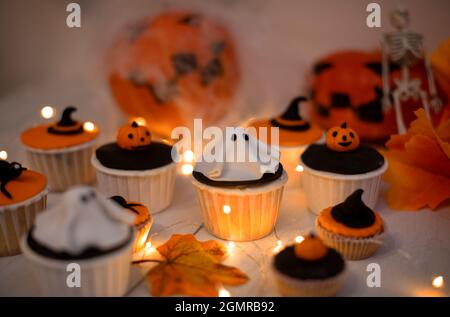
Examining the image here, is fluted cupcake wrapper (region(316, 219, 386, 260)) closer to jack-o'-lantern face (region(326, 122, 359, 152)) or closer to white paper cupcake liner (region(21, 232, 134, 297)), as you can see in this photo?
jack-o'-lantern face (region(326, 122, 359, 152))

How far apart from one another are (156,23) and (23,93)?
0.99 meters

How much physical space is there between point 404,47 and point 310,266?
52.3 inches

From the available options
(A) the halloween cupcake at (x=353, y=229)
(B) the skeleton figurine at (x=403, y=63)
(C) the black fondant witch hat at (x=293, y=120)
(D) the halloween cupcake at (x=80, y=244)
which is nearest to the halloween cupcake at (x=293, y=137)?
(C) the black fondant witch hat at (x=293, y=120)

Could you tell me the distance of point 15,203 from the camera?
1807 mm

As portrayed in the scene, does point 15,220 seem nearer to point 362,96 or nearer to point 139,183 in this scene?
point 139,183

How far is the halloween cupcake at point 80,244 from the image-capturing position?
4.84 feet

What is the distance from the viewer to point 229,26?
2.89 m

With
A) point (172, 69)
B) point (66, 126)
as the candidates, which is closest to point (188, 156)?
point (172, 69)

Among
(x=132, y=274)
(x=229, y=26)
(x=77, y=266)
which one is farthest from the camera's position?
(x=229, y=26)

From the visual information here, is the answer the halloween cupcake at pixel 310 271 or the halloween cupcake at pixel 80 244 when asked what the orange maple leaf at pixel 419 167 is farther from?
the halloween cupcake at pixel 80 244

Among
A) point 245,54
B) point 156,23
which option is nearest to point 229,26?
point 245,54

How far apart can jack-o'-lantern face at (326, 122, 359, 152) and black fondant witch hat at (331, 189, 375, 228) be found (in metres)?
0.32
